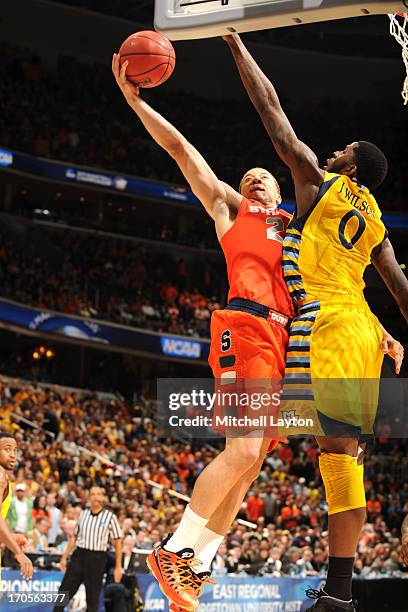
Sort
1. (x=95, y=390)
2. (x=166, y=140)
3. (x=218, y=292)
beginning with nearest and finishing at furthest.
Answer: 1. (x=166, y=140)
2. (x=95, y=390)
3. (x=218, y=292)

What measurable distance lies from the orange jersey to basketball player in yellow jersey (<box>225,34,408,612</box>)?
139 mm

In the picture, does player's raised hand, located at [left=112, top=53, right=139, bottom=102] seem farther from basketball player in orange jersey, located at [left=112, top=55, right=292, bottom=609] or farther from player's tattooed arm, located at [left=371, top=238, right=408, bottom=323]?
player's tattooed arm, located at [left=371, top=238, right=408, bottom=323]

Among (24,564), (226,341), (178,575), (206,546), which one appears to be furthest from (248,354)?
(24,564)

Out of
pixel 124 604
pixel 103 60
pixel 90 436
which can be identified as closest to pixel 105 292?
pixel 90 436

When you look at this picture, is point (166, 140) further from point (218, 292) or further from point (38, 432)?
point (218, 292)

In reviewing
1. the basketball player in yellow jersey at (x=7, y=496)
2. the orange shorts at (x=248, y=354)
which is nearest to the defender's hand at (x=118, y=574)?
the basketball player in yellow jersey at (x=7, y=496)

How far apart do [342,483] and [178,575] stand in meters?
0.90

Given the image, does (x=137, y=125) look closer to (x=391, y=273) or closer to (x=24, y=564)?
(x=24, y=564)

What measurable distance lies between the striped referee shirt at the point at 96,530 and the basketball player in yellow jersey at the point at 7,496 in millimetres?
3199

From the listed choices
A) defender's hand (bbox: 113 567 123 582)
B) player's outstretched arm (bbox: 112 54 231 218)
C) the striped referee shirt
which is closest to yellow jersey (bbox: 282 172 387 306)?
player's outstretched arm (bbox: 112 54 231 218)

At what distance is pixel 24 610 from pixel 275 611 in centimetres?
427

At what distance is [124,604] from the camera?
1084cm

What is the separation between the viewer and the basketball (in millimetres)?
5043

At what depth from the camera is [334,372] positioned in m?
4.24
